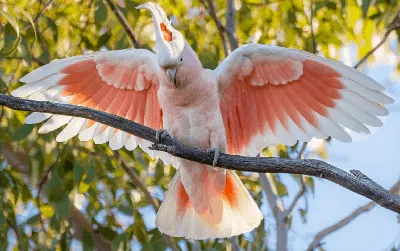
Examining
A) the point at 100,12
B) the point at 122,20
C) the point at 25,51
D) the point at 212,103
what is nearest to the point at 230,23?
the point at 122,20

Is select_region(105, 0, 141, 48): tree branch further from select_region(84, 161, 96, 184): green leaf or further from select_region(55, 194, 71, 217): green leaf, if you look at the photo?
select_region(55, 194, 71, 217): green leaf

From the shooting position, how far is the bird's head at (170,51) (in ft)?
9.74

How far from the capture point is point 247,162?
2.70 metres

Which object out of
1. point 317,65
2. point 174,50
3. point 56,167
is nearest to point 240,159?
point 174,50

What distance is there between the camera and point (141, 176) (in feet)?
14.2

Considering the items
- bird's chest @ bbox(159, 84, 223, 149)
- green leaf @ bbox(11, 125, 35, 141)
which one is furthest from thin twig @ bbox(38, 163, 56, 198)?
bird's chest @ bbox(159, 84, 223, 149)

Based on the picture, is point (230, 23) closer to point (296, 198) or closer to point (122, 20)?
point (122, 20)

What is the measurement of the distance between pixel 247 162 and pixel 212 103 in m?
0.54

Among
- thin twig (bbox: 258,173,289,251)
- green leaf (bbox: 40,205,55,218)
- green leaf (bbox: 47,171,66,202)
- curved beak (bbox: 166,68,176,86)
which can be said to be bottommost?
green leaf (bbox: 40,205,55,218)

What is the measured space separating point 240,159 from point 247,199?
2.42 ft

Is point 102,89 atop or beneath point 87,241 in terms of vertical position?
atop

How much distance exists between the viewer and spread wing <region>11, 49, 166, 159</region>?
3.36 m

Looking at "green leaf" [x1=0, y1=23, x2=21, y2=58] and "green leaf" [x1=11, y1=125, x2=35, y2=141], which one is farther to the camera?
"green leaf" [x1=11, y1=125, x2=35, y2=141]

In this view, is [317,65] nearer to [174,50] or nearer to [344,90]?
[344,90]
